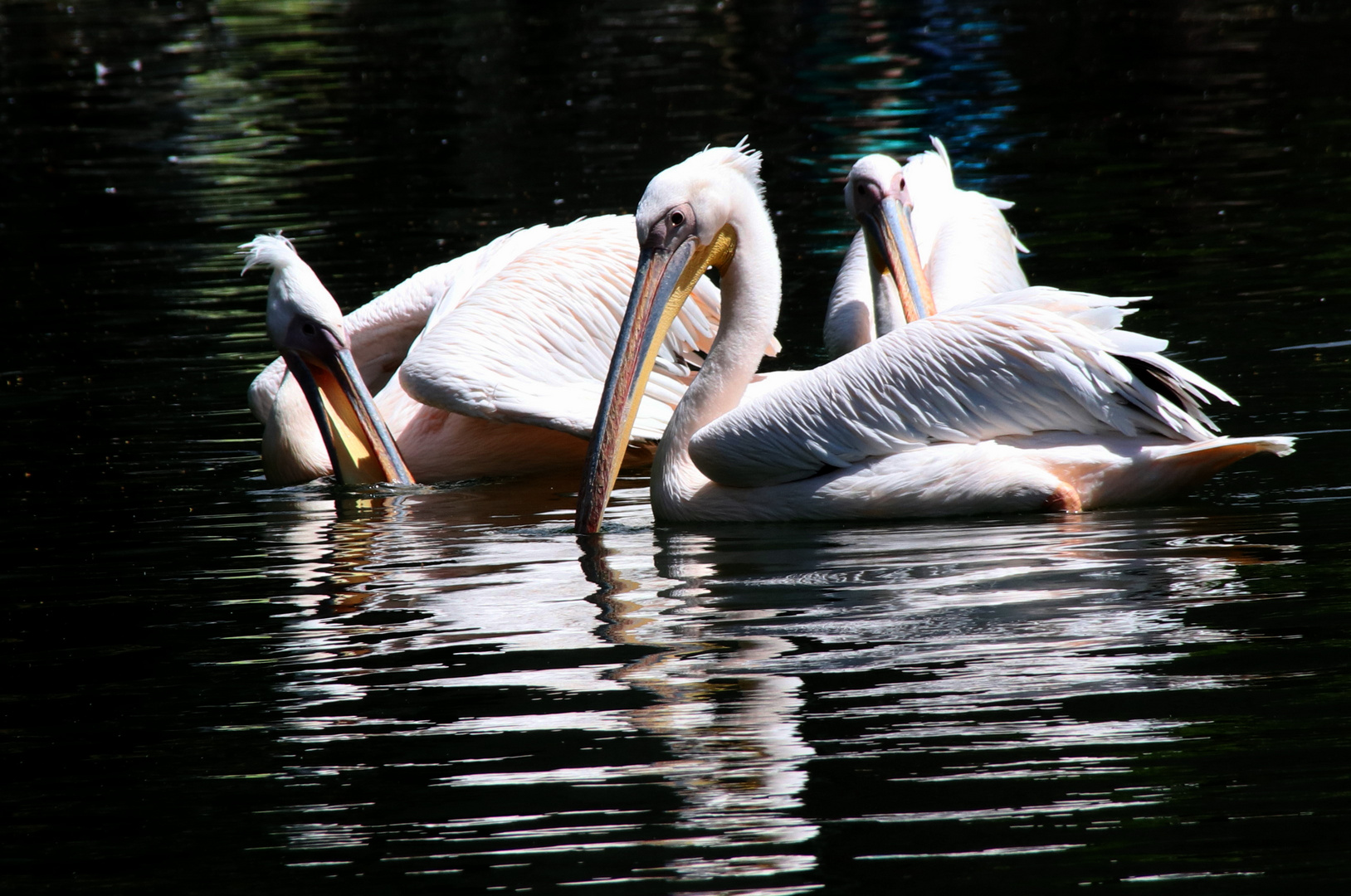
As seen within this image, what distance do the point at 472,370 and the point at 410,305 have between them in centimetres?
102

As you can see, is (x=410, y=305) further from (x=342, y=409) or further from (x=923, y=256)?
(x=923, y=256)

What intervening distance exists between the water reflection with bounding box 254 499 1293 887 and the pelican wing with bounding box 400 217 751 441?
85 cm

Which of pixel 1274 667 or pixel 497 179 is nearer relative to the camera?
pixel 1274 667

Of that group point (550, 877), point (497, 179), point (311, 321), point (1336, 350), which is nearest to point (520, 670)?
point (550, 877)

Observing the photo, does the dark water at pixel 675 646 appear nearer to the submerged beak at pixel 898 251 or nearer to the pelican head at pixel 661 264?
the pelican head at pixel 661 264

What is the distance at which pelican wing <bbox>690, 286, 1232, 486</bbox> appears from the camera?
4.79 meters

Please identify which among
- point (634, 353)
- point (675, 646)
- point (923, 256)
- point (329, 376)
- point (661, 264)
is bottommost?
point (675, 646)

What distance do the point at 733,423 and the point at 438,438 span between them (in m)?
1.80

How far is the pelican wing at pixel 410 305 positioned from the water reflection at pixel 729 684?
1797 mm

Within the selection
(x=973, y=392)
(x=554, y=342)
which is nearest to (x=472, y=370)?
(x=554, y=342)

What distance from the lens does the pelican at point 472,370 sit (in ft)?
20.2

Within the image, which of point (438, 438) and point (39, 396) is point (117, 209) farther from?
point (438, 438)

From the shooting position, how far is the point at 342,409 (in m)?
6.32

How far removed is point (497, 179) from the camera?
42.1 ft
